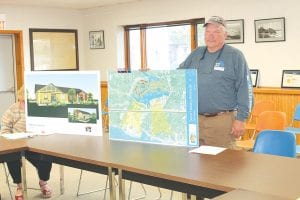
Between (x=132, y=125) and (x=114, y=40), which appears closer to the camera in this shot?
(x=132, y=125)

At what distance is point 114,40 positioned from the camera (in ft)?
Result: 27.5

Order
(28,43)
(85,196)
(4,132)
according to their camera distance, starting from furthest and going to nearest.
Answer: (28,43) → (85,196) → (4,132)

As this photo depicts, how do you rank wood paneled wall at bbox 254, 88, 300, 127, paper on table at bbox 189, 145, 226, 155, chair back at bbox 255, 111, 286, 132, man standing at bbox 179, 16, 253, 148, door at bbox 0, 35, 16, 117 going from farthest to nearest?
door at bbox 0, 35, 16, 117, wood paneled wall at bbox 254, 88, 300, 127, chair back at bbox 255, 111, 286, 132, man standing at bbox 179, 16, 253, 148, paper on table at bbox 189, 145, 226, 155

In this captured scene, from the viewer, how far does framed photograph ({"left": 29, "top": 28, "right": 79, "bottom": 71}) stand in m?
8.34

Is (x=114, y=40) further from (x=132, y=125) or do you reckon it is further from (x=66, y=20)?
(x=132, y=125)

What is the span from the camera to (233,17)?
6570 mm

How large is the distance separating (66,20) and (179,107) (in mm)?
6318

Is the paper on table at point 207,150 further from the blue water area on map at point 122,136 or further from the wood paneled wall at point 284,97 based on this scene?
the wood paneled wall at point 284,97

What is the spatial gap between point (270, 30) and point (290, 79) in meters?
0.74

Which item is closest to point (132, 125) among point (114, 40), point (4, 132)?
point (4, 132)

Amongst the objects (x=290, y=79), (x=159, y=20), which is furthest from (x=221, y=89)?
(x=159, y=20)

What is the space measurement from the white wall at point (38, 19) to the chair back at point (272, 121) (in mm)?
4943

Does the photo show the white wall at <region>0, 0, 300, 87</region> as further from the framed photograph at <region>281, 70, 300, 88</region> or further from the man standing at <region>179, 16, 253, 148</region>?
the man standing at <region>179, 16, 253, 148</region>

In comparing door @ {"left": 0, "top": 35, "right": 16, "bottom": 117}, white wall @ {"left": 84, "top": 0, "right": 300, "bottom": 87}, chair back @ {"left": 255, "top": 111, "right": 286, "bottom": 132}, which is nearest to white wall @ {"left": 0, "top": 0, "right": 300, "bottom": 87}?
white wall @ {"left": 84, "top": 0, "right": 300, "bottom": 87}
